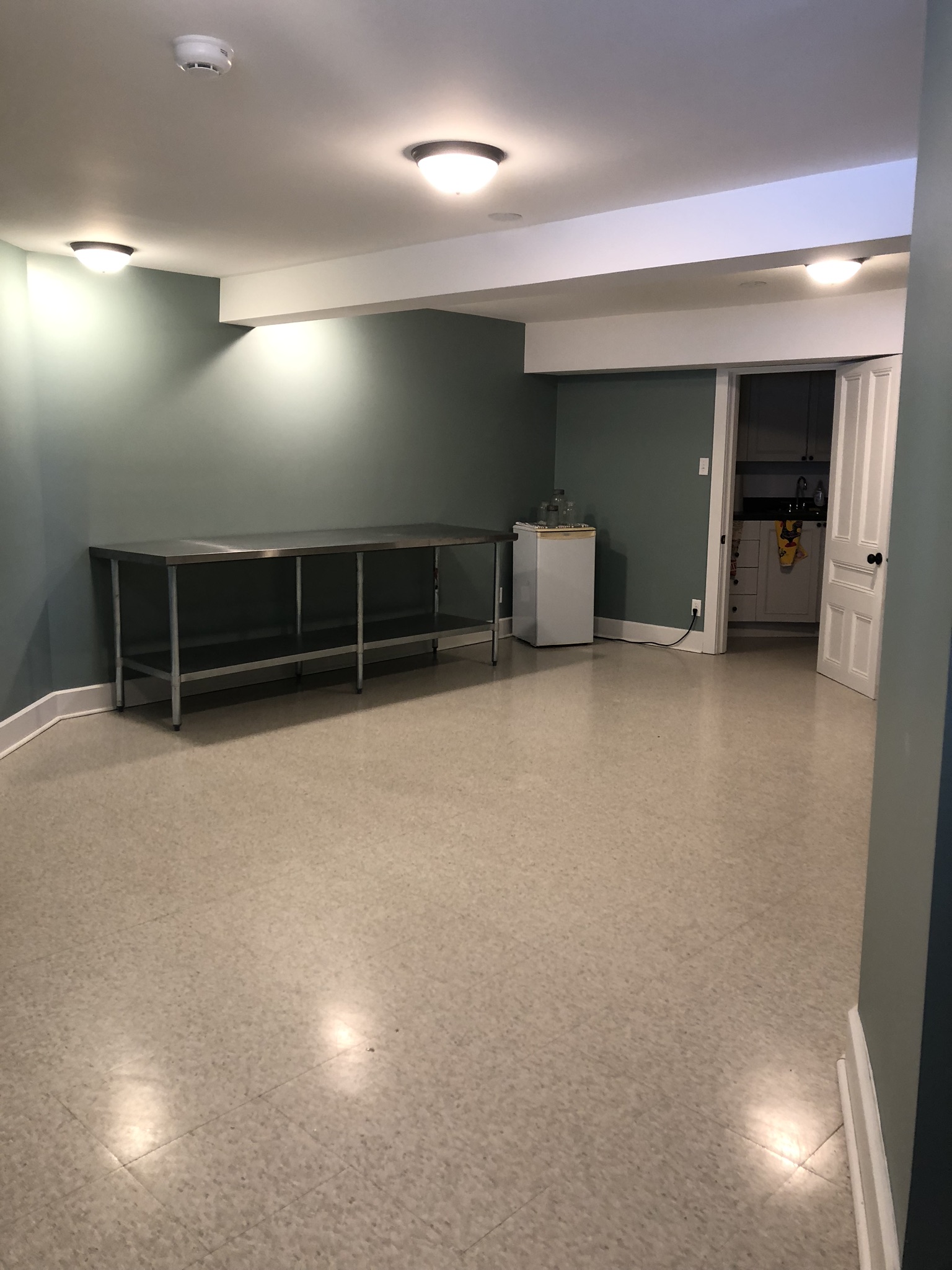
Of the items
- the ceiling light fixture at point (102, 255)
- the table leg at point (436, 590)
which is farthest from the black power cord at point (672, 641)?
the ceiling light fixture at point (102, 255)

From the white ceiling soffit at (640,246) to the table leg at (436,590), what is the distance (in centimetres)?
202

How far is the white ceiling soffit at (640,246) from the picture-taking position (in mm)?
3123

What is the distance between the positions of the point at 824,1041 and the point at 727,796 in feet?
5.50

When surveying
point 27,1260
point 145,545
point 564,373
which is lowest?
point 27,1260

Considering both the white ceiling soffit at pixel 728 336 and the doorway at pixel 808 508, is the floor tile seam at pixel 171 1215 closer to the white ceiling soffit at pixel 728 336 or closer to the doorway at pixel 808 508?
the doorway at pixel 808 508

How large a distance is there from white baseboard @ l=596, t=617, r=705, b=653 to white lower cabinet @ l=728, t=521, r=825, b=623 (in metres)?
0.94

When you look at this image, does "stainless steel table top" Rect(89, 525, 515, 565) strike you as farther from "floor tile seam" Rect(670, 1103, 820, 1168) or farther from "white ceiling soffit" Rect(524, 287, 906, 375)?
"floor tile seam" Rect(670, 1103, 820, 1168)

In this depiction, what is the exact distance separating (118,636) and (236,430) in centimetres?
134

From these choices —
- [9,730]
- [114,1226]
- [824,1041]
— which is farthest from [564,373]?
[114,1226]

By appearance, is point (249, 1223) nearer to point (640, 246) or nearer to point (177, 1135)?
point (177, 1135)

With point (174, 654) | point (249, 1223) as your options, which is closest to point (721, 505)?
point (174, 654)

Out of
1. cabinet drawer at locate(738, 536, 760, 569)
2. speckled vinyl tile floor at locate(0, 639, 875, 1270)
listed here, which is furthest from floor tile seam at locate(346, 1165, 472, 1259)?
cabinet drawer at locate(738, 536, 760, 569)

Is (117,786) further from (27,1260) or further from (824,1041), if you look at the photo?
(824,1041)

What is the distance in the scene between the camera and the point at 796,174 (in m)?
3.17
